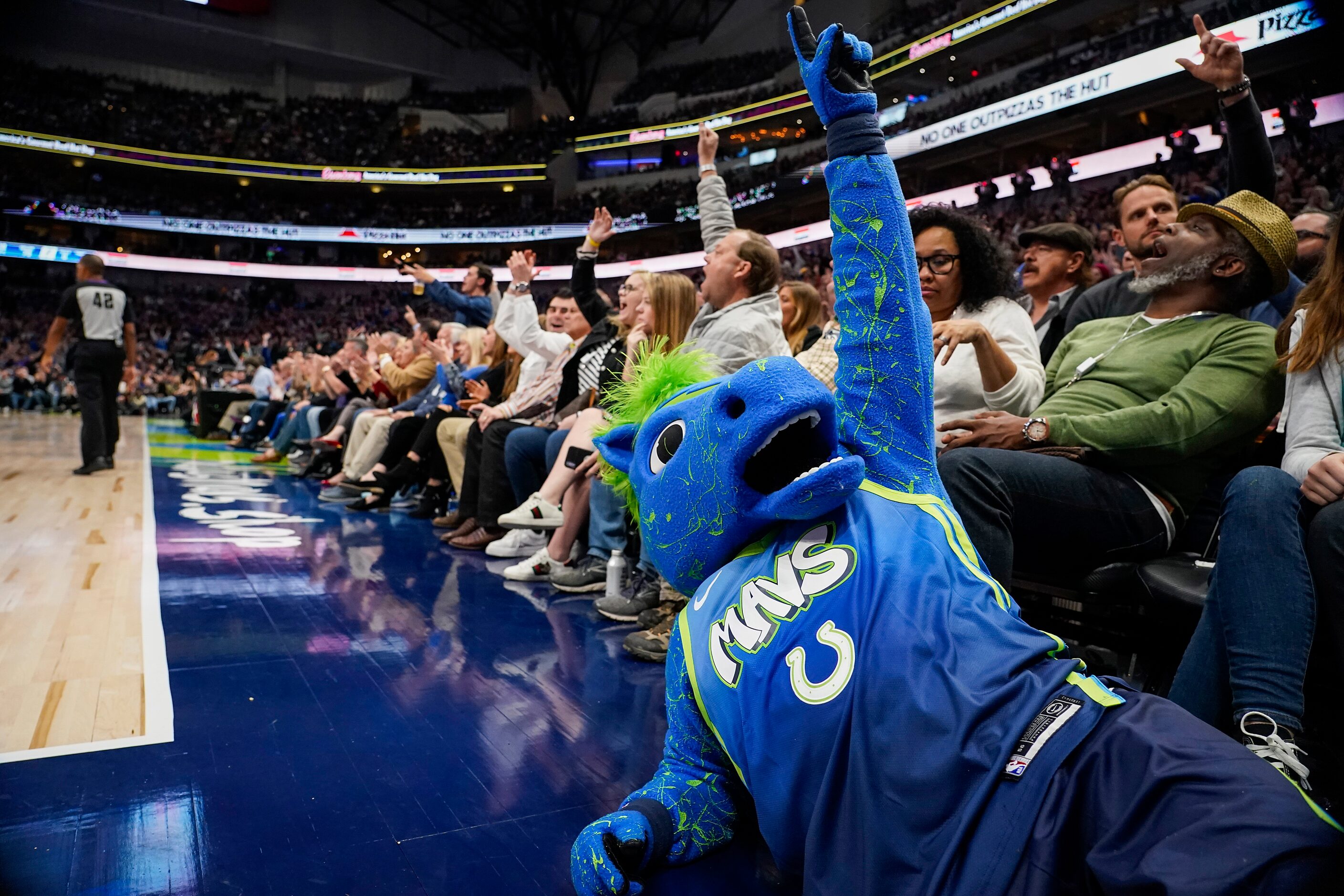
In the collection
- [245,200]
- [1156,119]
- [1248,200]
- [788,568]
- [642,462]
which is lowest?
[788,568]

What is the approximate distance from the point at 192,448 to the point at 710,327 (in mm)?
8231

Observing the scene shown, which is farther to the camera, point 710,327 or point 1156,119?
point 1156,119

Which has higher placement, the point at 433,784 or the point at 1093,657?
the point at 1093,657

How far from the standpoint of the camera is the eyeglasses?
1.90 meters

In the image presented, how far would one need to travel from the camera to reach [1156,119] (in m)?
11.6

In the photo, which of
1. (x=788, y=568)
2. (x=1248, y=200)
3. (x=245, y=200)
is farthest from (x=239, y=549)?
(x=245, y=200)

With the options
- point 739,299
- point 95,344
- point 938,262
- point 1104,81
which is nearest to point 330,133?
point 1104,81

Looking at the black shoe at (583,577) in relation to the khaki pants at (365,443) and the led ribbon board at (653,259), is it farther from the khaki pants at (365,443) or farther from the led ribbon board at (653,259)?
the led ribbon board at (653,259)

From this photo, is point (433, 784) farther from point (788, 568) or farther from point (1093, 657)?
point (1093, 657)

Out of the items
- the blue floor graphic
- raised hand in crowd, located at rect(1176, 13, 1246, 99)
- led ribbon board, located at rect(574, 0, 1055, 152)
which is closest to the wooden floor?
the blue floor graphic

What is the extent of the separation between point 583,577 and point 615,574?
244 mm

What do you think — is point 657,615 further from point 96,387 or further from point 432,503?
point 96,387

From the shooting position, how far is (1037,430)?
5.31 feet

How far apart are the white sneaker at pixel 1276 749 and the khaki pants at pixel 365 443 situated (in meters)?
4.61
